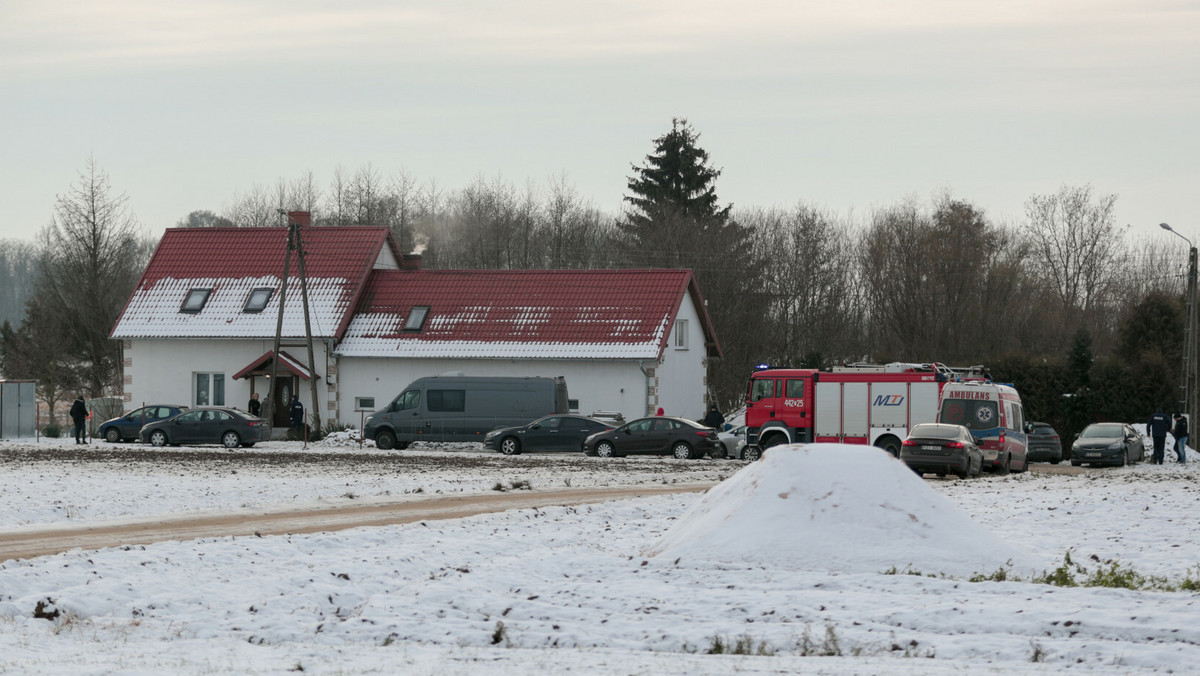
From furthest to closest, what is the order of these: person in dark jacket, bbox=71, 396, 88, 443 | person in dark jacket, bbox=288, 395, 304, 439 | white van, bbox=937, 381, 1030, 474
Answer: person in dark jacket, bbox=288, 395, 304, 439, person in dark jacket, bbox=71, 396, 88, 443, white van, bbox=937, 381, 1030, 474

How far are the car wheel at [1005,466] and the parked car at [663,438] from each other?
7.51 metres

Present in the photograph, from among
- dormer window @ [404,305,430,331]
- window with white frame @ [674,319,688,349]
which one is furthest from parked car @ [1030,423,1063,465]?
dormer window @ [404,305,430,331]

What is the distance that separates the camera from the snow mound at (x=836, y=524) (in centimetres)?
1318

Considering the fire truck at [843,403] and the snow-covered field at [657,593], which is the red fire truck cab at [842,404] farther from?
the snow-covered field at [657,593]

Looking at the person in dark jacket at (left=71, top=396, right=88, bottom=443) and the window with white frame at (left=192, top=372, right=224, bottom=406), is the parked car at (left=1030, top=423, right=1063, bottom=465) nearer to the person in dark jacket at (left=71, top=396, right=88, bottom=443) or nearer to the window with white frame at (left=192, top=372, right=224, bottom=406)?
the window with white frame at (left=192, top=372, right=224, bottom=406)

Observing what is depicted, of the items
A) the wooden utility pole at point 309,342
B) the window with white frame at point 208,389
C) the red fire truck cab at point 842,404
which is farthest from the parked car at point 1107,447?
the window with white frame at point 208,389

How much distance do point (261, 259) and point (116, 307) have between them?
85.9 ft

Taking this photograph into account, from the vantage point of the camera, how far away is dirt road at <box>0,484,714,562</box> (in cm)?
1569

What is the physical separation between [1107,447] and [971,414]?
7810 mm

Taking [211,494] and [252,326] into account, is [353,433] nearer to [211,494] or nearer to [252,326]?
[252,326]

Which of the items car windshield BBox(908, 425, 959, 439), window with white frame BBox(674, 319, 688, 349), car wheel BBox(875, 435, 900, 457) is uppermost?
window with white frame BBox(674, 319, 688, 349)

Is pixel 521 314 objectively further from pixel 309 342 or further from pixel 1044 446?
pixel 1044 446

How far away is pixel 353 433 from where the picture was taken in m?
43.0

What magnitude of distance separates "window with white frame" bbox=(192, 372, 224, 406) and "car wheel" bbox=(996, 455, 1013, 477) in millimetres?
28838
